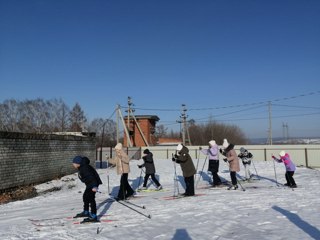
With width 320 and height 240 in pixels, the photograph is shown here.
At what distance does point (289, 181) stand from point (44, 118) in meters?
62.8

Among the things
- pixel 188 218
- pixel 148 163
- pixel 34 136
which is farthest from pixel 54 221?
pixel 34 136

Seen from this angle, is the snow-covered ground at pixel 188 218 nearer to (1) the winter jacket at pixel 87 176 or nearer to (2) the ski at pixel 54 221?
(2) the ski at pixel 54 221

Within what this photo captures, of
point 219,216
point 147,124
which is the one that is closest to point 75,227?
point 219,216

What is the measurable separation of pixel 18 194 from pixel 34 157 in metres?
2.54

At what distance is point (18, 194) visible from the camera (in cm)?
1411

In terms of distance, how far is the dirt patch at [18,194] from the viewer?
43.7ft

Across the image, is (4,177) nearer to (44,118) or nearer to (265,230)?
(265,230)

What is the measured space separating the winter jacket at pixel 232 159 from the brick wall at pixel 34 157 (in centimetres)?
856

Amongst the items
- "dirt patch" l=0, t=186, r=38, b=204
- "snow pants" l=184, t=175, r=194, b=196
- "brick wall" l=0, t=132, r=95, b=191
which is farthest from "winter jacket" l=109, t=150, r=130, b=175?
"brick wall" l=0, t=132, r=95, b=191

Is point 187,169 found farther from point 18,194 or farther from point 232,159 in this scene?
point 18,194

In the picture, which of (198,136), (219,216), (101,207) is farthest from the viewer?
(198,136)

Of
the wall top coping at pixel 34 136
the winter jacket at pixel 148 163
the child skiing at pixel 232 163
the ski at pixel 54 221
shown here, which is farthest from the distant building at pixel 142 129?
the ski at pixel 54 221

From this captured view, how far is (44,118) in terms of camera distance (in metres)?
70.4

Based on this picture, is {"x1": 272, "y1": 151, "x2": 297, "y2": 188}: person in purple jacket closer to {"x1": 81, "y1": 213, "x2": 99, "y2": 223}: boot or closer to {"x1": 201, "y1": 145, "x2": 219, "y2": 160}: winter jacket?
{"x1": 201, "y1": 145, "x2": 219, "y2": 160}: winter jacket
